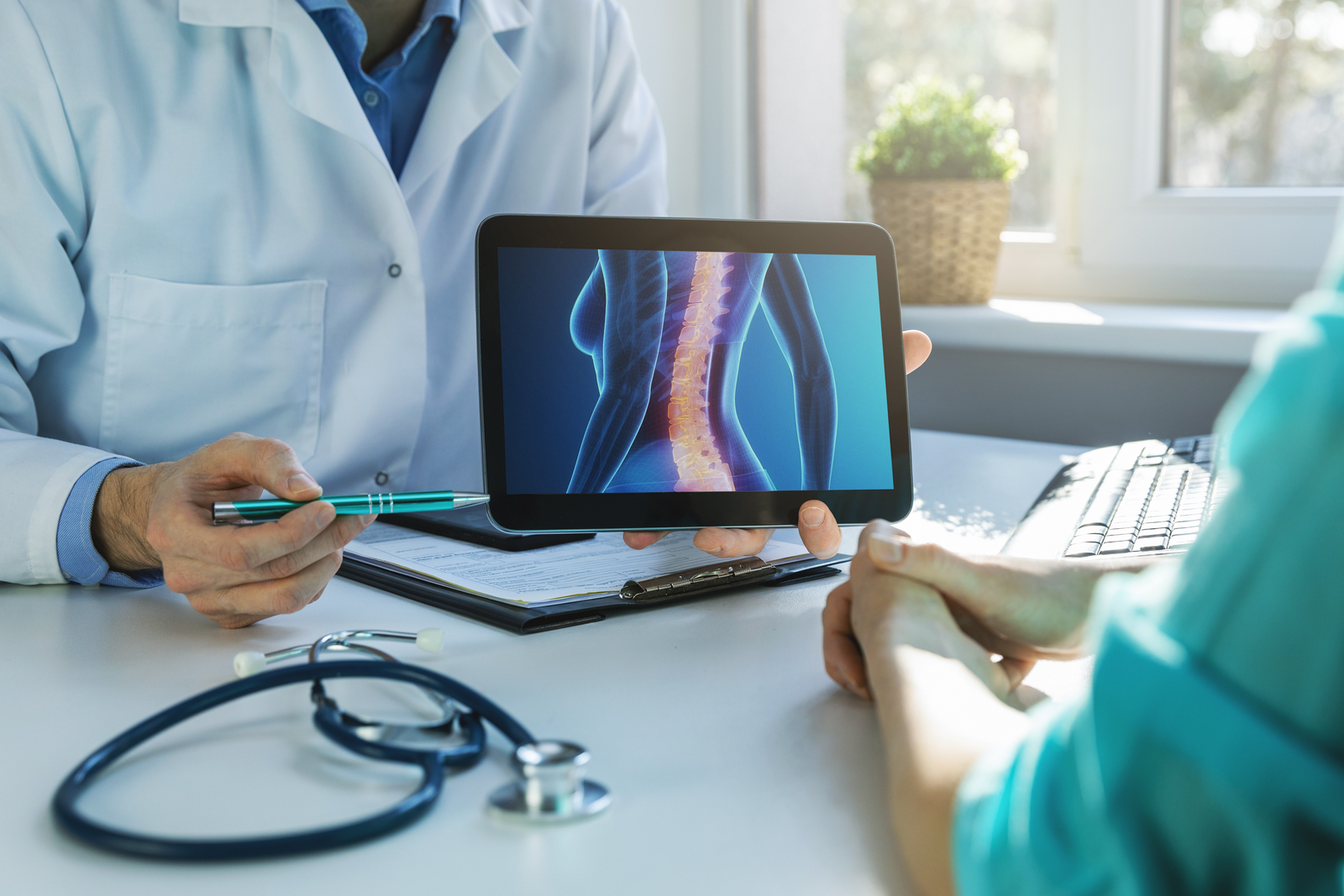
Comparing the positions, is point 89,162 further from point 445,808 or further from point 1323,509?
point 1323,509

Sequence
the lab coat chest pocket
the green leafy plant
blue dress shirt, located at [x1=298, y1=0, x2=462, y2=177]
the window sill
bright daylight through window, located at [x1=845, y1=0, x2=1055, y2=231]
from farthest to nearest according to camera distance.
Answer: bright daylight through window, located at [x1=845, y1=0, x2=1055, y2=231] → the green leafy plant → the window sill → blue dress shirt, located at [x1=298, y1=0, x2=462, y2=177] → the lab coat chest pocket

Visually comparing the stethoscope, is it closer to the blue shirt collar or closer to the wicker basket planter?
the blue shirt collar

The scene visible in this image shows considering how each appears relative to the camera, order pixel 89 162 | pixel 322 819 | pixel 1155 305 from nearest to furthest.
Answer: pixel 322 819 < pixel 89 162 < pixel 1155 305

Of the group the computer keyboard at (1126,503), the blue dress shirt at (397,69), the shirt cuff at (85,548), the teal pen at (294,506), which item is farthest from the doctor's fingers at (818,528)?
the blue dress shirt at (397,69)

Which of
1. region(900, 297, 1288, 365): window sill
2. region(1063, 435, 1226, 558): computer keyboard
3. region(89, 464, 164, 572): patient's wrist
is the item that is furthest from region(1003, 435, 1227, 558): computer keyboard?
region(89, 464, 164, 572): patient's wrist

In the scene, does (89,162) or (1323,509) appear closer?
(1323,509)

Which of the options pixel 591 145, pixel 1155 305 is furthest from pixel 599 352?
pixel 1155 305

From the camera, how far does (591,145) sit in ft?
4.43

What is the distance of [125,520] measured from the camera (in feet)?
2.52

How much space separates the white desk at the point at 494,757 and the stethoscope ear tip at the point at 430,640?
0.05ft

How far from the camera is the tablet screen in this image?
760 mm

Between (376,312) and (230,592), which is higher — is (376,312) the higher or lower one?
the higher one

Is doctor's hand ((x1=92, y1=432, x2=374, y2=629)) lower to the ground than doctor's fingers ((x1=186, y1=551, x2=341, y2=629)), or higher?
higher

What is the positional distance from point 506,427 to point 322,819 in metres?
0.35
